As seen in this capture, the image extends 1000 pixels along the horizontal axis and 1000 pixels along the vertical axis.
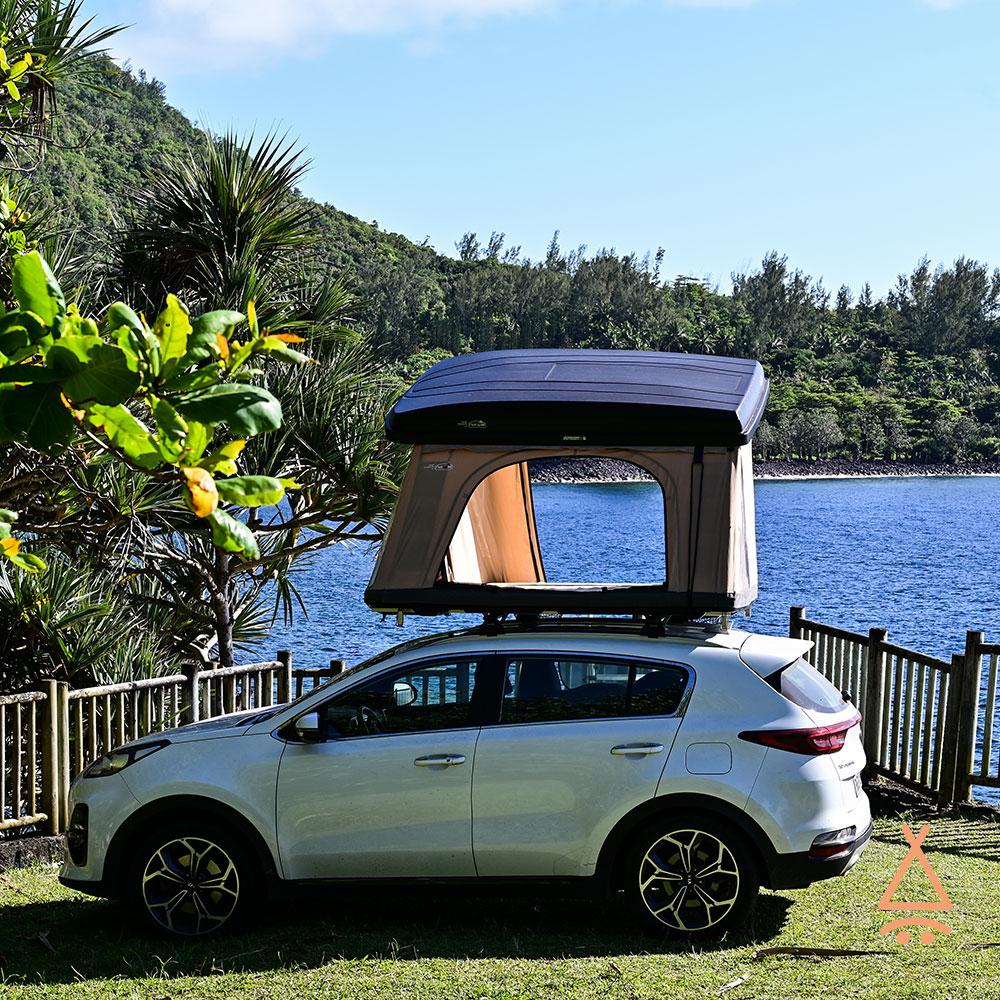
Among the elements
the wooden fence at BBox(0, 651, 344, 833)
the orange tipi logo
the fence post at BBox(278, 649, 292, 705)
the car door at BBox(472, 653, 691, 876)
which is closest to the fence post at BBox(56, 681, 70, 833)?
the wooden fence at BBox(0, 651, 344, 833)

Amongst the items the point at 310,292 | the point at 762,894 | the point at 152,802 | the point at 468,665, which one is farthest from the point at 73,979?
the point at 310,292

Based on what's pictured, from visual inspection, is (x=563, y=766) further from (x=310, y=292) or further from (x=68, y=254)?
(x=310, y=292)

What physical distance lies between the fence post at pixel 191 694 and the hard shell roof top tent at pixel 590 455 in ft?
12.5

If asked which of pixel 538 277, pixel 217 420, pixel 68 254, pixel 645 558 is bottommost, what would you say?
pixel 645 558

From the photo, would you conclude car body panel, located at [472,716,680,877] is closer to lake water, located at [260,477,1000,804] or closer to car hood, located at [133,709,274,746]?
car hood, located at [133,709,274,746]

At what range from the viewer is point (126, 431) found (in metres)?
2.65

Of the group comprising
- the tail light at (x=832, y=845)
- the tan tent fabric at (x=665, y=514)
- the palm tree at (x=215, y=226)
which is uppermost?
the palm tree at (x=215, y=226)

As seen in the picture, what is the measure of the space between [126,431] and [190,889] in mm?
4427

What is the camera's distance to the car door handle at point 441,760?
6.38m

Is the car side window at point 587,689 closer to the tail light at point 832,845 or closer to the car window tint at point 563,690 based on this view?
the car window tint at point 563,690

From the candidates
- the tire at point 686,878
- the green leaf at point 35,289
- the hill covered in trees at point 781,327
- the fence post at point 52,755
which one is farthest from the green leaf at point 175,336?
the hill covered in trees at point 781,327

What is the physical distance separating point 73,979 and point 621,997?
247 centimetres

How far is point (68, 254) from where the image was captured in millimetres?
12227

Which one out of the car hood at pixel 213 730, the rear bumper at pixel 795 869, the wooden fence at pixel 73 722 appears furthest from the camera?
the wooden fence at pixel 73 722
